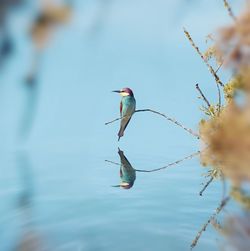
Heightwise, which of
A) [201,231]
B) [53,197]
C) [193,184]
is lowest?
[201,231]

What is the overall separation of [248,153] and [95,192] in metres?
2.52

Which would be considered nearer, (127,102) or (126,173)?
(127,102)

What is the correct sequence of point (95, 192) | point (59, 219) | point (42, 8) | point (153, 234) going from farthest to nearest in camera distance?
point (95, 192)
point (59, 219)
point (153, 234)
point (42, 8)

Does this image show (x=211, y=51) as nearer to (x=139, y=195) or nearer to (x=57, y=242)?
(x=57, y=242)

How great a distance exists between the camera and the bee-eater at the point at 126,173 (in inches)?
119

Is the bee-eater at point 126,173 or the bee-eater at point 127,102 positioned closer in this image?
the bee-eater at point 127,102

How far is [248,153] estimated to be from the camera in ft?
1.96

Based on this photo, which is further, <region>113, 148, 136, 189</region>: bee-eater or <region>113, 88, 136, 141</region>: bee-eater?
<region>113, 148, 136, 189</region>: bee-eater

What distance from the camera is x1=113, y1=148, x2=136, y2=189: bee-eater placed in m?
3.03

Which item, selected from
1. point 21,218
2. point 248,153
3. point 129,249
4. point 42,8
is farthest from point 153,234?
point 42,8

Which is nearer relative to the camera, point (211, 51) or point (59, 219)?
point (211, 51)

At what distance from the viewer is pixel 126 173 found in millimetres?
3111

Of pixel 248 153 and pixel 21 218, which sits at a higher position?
pixel 21 218

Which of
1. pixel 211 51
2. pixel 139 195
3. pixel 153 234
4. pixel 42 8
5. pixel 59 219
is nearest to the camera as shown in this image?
pixel 42 8
